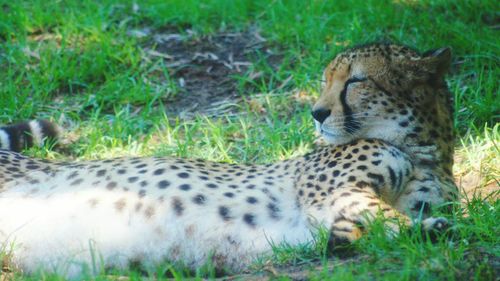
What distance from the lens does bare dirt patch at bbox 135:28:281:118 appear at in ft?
22.7

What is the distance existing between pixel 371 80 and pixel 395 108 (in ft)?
0.69

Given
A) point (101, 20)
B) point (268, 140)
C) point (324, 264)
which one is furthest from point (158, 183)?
point (101, 20)

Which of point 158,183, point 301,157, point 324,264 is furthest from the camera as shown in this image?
point 301,157

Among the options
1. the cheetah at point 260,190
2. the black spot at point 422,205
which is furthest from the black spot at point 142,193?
the black spot at point 422,205

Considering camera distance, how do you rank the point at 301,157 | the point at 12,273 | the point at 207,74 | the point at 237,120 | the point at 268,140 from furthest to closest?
the point at 207,74
the point at 237,120
the point at 268,140
the point at 301,157
the point at 12,273

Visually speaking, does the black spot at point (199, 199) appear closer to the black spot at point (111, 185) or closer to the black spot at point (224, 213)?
the black spot at point (224, 213)

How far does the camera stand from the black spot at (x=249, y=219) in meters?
4.46

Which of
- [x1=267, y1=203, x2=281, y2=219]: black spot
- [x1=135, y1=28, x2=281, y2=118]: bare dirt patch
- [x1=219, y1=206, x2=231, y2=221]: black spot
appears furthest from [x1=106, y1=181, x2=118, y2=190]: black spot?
[x1=135, y1=28, x2=281, y2=118]: bare dirt patch

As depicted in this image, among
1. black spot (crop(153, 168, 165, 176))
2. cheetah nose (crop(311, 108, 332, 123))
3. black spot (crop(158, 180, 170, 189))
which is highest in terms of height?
cheetah nose (crop(311, 108, 332, 123))

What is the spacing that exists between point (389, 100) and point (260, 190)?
0.84 m

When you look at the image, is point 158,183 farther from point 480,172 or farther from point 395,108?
point 480,172

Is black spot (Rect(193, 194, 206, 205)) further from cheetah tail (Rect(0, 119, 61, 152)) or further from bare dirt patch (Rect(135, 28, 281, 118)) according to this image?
bare dirt patch (Rect(135, 28, 281, 118))

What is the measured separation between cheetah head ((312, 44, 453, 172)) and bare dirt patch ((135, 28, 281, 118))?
1.99m

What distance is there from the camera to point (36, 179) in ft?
15.8
